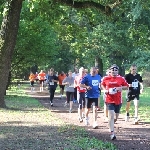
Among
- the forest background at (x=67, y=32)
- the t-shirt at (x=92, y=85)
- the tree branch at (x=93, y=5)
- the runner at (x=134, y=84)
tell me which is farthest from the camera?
the forest background at (x=67, y=32)

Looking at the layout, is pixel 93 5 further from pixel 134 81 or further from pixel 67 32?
pixel 134 81

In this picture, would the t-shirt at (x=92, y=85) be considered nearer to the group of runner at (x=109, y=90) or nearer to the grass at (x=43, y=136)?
the group of runner at (x=109, y=90)

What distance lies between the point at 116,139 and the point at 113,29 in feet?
105

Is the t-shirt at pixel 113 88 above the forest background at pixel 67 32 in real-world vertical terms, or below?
below

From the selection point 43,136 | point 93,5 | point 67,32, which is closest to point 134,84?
point 93,5

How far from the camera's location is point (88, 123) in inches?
568

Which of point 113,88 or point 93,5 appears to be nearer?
point 113,88

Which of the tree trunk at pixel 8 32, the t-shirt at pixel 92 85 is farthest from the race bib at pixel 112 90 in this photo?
the tree trunk at pixel 8 32

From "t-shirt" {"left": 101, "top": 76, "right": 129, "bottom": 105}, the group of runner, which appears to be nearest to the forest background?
the group of runner

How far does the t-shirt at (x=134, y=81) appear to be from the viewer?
1478 centimetres

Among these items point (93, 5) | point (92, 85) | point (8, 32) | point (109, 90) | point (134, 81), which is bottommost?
point (109, 90)

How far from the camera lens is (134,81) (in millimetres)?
14820

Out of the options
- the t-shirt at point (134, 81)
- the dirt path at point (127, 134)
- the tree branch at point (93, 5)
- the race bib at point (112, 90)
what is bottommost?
the dirt path at point (127, 134)

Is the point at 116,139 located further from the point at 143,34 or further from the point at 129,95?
the point at 143,34
